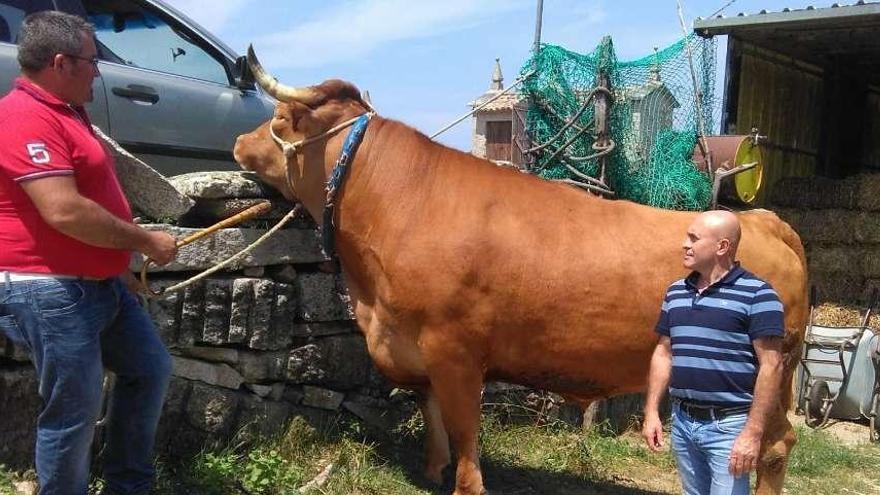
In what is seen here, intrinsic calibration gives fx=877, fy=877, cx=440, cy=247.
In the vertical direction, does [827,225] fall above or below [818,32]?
below

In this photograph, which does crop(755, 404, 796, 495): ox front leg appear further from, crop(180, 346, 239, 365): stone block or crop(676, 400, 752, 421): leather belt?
crop(180, 346, 239, 365): stone block

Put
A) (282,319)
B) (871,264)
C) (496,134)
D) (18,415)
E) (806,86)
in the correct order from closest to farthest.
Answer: (18,415) → (282,319) → (871,264) → (806,86) → (496,134)

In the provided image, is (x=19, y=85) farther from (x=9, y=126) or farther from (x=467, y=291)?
(x=467, y=291)

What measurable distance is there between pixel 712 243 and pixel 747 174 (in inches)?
250

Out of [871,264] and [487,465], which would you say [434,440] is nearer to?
[487,465]

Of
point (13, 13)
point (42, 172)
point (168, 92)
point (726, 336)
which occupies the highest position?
point (13, 13)

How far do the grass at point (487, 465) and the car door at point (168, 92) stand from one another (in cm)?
199

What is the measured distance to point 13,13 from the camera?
512cm

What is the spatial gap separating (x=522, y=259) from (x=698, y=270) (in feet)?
3.98

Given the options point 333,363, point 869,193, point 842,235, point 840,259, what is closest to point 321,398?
point 333,363

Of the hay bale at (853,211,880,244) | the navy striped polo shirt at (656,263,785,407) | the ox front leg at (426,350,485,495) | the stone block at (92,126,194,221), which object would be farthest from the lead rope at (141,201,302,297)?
the hay bale at (853,211,880,244)

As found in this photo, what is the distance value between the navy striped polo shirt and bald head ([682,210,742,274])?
74 millimetres

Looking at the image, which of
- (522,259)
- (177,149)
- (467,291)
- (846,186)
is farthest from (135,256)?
(846,186)

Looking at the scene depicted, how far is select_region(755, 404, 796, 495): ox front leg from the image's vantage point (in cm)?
491
